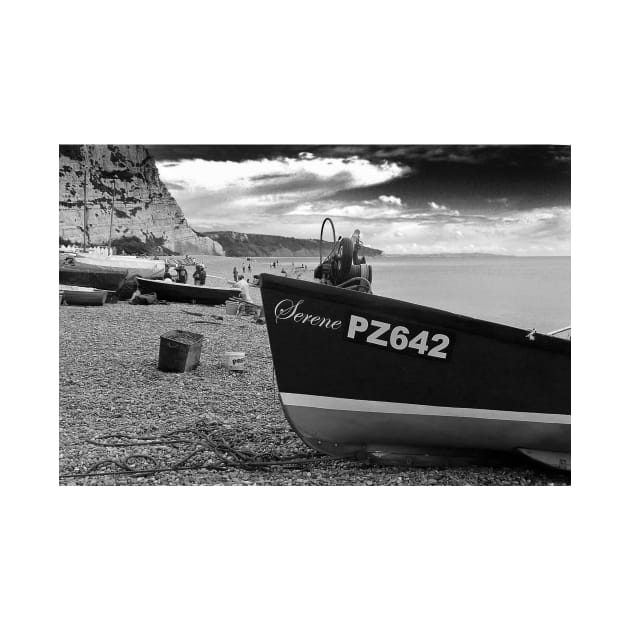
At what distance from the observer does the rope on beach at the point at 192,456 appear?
4.41 metres

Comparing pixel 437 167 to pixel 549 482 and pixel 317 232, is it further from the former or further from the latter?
pixel 549 482

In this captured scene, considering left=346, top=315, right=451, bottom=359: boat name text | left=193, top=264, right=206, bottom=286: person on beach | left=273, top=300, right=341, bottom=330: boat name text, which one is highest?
left=193, top=264, right=206, bottom=286: person on beach

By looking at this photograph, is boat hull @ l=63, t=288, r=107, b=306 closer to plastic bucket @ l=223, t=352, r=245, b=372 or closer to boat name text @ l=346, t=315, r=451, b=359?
plastic bucket @ l=223, t=352, r=245, b=372

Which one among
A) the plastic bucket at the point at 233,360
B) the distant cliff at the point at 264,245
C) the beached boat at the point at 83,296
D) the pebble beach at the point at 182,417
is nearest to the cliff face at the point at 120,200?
the distant cliff at the point at 264,245

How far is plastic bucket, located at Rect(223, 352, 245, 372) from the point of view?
5121mm

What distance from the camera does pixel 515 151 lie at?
15.0 ft

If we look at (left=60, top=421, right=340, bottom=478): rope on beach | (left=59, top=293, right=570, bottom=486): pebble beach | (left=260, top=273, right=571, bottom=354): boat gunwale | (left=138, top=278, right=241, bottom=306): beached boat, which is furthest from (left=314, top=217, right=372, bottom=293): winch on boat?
(left=60, top=421, right=340, bottom=478): rope on beach

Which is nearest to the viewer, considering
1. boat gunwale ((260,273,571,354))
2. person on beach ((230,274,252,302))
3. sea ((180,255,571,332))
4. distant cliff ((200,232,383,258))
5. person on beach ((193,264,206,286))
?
boat gunwale ((260,273,571,354))

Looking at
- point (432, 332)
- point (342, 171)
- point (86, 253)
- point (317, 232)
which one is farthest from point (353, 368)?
point (86, 253)

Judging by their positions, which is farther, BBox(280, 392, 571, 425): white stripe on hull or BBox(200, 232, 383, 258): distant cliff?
BBox(200, 232, 383, 258): distant cliff

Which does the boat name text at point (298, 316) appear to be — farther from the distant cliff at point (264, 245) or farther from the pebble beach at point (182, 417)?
the pebble beach at point (182, 417)

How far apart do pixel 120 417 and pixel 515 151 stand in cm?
320

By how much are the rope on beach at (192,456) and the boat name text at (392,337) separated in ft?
2.87

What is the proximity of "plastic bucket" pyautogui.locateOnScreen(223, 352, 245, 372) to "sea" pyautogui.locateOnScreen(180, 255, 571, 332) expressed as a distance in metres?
0.85
